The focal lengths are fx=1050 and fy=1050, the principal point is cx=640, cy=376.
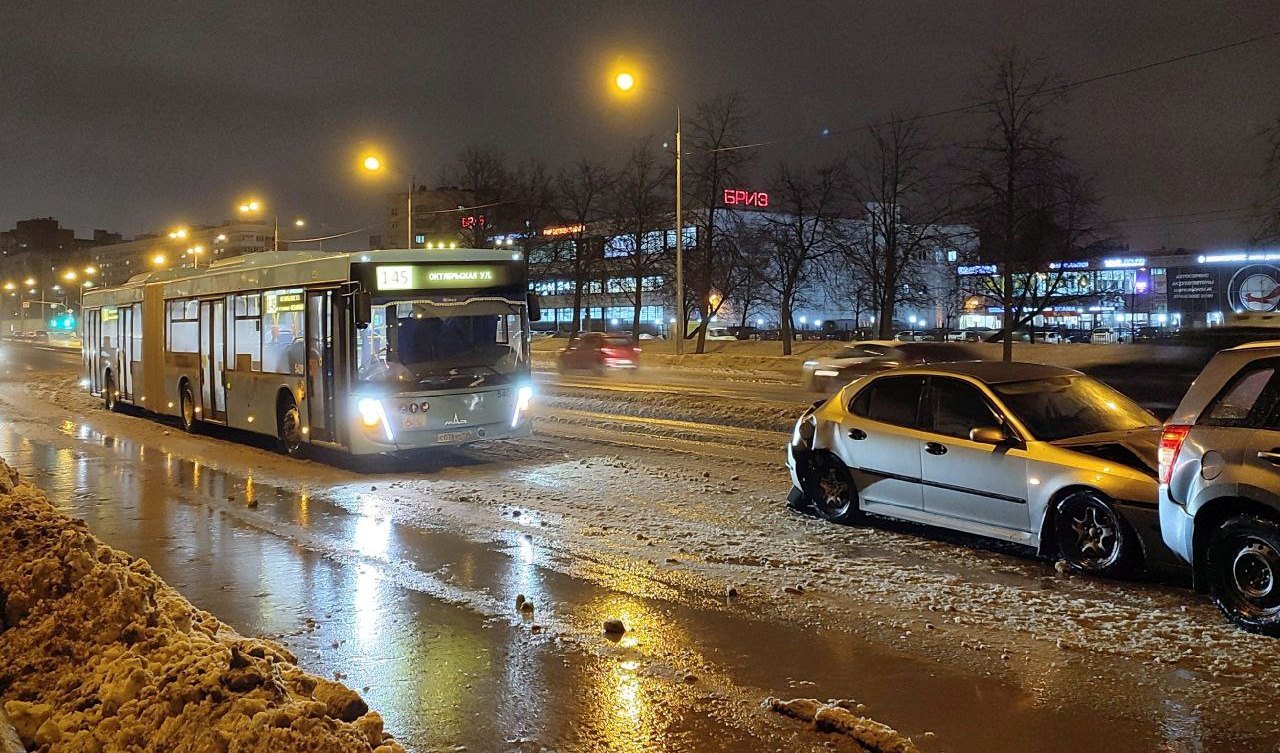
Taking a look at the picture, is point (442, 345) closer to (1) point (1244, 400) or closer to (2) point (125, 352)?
(1) point (1244, 400)

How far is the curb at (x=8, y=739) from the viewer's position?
3.68 metres

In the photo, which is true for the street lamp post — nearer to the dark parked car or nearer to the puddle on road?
the dark parked car

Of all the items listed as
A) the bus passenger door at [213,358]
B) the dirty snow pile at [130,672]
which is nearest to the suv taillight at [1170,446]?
the dirty snow pile at [130,672]

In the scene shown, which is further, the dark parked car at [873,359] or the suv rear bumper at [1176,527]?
the dark parked car at [873,359]

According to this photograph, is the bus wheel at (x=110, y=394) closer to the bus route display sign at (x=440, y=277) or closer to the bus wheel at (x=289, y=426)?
the bus wheel at (x=289, y=426)

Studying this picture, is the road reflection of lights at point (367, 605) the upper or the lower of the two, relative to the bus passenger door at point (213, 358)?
lower

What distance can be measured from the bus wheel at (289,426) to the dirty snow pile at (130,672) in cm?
893

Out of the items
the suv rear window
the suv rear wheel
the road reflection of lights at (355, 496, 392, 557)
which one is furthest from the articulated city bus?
the suv rear wheel

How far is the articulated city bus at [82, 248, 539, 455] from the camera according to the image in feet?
43.3

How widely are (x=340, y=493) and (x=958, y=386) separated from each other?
6.96 metres

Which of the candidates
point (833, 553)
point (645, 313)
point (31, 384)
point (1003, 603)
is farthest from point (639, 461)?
point (645, 313)

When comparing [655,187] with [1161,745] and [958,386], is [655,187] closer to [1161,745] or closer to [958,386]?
[958,386]

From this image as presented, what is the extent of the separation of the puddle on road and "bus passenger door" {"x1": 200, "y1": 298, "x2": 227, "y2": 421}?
757 cm

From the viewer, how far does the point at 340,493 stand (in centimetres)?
1188
